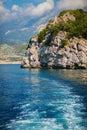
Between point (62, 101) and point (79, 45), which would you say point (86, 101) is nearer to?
point (62, 101)

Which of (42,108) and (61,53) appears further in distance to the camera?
(61,53)

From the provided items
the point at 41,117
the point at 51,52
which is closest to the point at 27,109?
the point at 41,117

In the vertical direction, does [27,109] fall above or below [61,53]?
below

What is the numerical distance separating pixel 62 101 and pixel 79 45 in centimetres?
12345

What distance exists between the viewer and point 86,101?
58.9 meters

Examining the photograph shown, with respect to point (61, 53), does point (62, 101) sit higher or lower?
lower

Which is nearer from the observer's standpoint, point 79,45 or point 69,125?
point 69,125

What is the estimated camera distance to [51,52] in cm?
19488

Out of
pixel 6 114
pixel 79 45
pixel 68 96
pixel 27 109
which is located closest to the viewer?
pixel 6 114

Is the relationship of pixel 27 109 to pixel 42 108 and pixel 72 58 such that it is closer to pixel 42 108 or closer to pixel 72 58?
pixel 42 108

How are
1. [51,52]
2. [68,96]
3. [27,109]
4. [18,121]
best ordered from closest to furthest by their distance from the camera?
[18,121]
[27,109]
[68,96]
[51,52]

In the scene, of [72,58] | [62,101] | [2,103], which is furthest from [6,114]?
[72,58]

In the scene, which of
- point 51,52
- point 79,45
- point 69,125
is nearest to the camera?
point 69,125

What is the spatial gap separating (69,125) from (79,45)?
142800 mm
